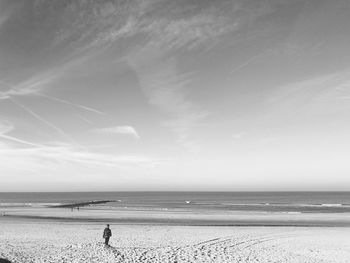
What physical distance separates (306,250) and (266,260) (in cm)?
549

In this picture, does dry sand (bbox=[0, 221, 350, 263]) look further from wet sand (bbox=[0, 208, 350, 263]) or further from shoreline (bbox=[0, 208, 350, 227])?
shoreline (bbox=[0, 208, 350, 227])

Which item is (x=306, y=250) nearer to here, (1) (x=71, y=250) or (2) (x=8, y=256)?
(1) (x=71, y=250)

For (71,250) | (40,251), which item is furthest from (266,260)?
(40,251)

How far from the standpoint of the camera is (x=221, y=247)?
26.0 meters

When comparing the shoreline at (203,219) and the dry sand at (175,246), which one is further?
the shoreline at (203,219)

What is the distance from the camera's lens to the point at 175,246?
2611 cm

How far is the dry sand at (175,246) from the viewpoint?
2216 cm

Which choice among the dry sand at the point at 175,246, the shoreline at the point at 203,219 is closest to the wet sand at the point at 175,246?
the dry sand at the point at 175,246

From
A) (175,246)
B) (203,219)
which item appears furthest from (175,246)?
(203,219)

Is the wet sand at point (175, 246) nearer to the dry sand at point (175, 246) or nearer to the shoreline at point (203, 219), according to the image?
the dry sand at point (175, 246)

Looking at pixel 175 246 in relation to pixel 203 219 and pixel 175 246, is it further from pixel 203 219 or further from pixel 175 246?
pixel 203 219

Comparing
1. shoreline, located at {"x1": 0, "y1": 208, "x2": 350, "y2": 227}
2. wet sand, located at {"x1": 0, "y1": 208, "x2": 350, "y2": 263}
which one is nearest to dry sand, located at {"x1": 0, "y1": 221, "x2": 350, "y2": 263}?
wet sand, located at {"x1": 0, "y1": 208, "x2": 350, "y2": 263}

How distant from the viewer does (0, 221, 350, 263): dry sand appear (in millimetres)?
22156

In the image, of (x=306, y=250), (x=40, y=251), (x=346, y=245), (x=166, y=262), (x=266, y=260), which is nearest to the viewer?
(x=166, y=262)
